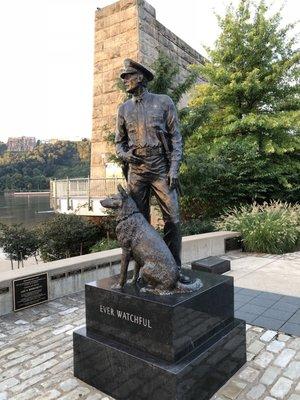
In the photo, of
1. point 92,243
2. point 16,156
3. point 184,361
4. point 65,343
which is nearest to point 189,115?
point 92,243

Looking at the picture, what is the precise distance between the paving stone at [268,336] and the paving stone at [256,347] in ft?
0.35

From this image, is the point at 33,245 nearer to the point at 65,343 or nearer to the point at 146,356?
the point at 65,343

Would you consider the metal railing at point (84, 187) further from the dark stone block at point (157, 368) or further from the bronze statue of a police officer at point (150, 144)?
the dark stone block at point (157, 368)

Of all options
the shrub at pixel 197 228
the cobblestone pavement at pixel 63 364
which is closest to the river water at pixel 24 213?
the shrub at pixel 197 228

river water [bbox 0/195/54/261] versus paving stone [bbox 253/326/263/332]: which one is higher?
paving stone [bbox 253/326/263/332]

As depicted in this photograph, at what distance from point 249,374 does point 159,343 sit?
1.11 metres

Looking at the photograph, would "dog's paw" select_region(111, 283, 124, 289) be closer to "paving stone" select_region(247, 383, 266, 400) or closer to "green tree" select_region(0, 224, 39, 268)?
"paving stone" select_region(247, 383, 266, 400)

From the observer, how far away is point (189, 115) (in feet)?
35.2

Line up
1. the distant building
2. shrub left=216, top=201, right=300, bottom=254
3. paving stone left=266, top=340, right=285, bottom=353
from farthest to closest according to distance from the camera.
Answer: the distant building < shrub left=216, top=201, right=300, bottom=254 < paving stone left=266, top=340, right=285, bottom=353

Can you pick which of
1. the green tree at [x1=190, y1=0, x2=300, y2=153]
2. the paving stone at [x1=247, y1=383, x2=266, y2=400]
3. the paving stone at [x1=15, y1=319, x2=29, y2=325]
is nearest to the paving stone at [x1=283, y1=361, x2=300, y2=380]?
the paving stone at [x1=247, y1=383, x2=266, y2=400]

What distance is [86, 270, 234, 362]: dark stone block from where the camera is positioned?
2791 millimetres

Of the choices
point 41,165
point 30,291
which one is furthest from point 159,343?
point 41,165

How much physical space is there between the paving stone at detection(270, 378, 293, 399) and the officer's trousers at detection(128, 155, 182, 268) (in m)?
1.40

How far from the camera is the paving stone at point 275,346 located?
12.3 feet
